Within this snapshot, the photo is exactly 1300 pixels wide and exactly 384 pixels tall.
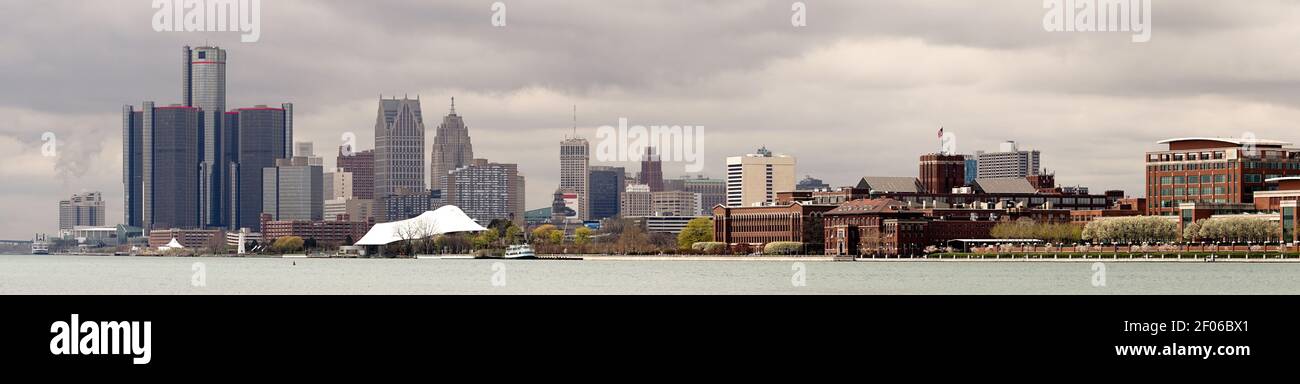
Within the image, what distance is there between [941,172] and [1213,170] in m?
40.4

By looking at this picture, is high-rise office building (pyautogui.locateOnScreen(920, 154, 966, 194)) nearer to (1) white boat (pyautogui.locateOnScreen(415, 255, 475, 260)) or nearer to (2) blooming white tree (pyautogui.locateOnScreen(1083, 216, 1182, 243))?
(2) blooming white tree (pyautogui.locateOnScreen(1083, 216, 1182, 243))

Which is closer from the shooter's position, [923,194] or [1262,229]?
[1262,229]

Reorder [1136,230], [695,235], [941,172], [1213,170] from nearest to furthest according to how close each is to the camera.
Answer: [1136,230]
[1213,170]
[695,235]
[941,172]

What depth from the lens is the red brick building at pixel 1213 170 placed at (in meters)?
158

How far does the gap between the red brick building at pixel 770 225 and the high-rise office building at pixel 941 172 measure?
72.1 ft

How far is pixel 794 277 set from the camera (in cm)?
9700

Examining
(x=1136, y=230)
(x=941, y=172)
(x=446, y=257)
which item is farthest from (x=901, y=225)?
(x=446, y=257)

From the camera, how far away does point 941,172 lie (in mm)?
196125

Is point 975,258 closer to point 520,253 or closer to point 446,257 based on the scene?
point 520,253
